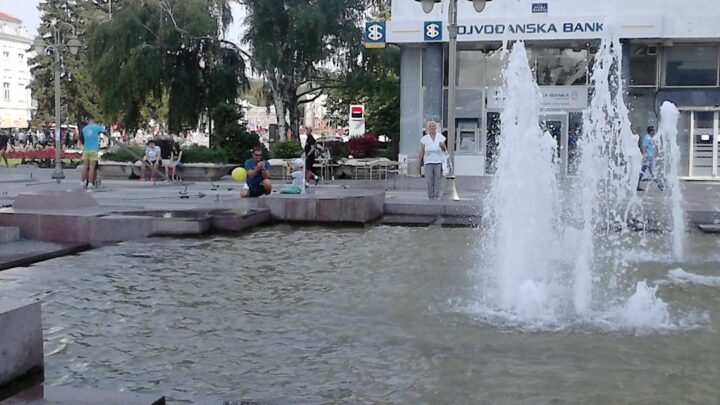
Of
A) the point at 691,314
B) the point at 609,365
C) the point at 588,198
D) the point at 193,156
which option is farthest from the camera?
the point at 193,156

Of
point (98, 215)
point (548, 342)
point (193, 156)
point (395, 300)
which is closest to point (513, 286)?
point (395, 300)

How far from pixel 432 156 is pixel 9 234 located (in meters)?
8.12

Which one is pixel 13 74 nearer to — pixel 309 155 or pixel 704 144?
pixel 309 155

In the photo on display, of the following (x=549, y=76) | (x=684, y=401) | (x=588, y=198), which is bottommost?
(x=684, y=401)

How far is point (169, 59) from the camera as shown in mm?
34188

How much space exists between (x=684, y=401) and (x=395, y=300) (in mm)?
3210

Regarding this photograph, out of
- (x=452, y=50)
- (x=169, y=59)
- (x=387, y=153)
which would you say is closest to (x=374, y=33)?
(x=387, y=153)

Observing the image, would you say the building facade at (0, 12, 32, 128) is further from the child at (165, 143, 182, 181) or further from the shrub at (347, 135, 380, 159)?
the child at (165, 143, 182, 181)

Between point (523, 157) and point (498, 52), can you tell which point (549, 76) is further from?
point (523, 157)

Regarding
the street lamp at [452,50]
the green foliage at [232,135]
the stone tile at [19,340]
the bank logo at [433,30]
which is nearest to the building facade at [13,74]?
the green foliage at [232,135]

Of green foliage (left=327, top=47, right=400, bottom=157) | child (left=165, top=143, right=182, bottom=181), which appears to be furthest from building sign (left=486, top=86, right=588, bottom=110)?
child (left=165, top=143, right=182, bottom=181)

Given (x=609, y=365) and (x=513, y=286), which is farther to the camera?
(x=513, y=286)

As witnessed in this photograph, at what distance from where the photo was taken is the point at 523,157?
9242 millimetres

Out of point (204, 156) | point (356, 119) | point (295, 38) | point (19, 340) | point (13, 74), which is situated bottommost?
point (19, 340)
